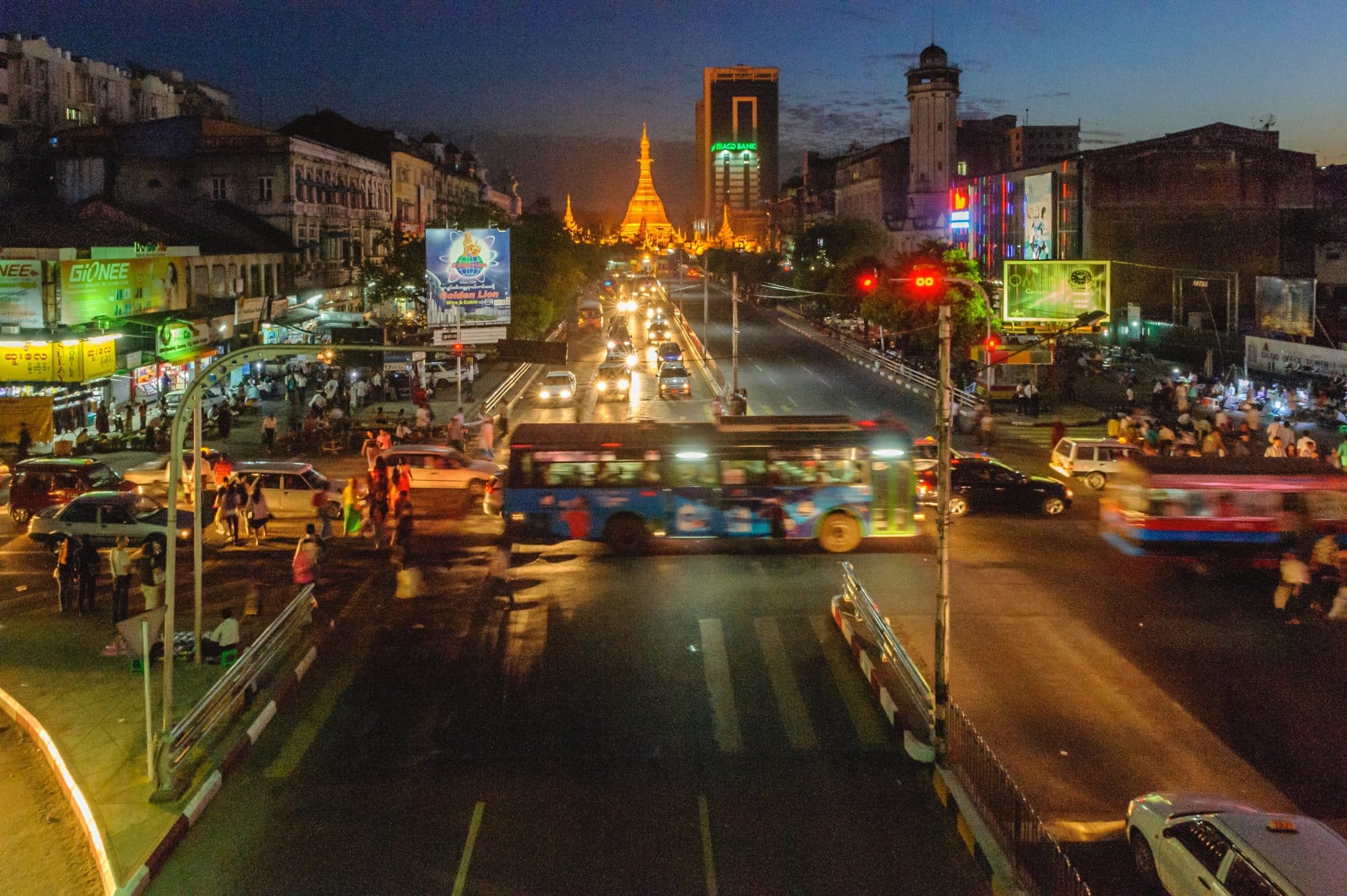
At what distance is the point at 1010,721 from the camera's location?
14062 mm

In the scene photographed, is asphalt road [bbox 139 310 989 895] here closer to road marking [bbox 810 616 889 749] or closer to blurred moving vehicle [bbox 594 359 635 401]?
road marking [bbox 810 616 889 749]

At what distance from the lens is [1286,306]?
48.3 meters

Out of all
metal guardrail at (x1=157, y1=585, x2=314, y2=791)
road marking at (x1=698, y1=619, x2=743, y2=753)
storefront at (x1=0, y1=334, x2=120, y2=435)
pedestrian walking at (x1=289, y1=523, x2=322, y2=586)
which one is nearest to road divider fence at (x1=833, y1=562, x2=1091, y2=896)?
road marking at (x1=698, y1=619, x2=743, y2=753)

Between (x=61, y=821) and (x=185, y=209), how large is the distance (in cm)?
5411

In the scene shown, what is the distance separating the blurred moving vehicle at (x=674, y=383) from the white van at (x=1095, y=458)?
2189 centimetres

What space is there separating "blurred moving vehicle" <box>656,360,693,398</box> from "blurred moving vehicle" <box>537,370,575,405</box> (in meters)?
4.04

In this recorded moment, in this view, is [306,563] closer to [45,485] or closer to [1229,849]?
[45,485]

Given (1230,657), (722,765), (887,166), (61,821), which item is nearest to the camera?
(61,821)

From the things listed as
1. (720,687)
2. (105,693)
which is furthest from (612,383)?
(105,693)

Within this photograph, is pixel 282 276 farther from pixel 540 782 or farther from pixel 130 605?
pixel 540 782

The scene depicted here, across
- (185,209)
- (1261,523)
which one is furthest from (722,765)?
(185,209)

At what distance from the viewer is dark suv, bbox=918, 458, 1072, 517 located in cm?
2683

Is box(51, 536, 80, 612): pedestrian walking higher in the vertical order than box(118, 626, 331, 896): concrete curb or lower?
higher

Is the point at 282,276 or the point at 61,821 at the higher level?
the point at 282,276
